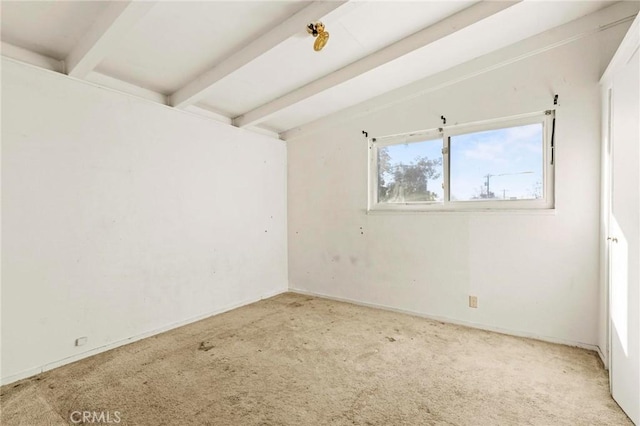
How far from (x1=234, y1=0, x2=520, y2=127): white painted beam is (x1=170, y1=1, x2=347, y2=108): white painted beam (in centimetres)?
83

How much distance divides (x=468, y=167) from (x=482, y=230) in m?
0.66

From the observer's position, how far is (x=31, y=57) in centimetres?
217

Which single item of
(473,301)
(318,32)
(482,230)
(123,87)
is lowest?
(473,301)

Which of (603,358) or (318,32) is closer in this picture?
(318,32)

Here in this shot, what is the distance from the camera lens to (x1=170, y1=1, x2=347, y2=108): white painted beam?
1996 millimetres

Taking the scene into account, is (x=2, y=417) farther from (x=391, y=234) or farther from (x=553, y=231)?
(x=553, y=231)

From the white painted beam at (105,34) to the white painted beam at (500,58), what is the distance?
2.43 metres

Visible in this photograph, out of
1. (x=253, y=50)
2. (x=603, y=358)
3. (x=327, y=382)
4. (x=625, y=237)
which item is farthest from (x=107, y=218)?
(x=603, y=358)
